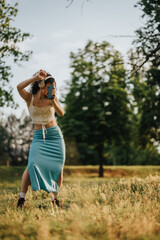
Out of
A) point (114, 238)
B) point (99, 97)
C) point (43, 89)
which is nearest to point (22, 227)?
point (114, 238)

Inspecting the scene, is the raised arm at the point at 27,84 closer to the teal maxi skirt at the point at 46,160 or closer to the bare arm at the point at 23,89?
the bare arm at the point at 23,89

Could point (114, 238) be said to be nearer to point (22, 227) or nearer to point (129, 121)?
point (22, 227)

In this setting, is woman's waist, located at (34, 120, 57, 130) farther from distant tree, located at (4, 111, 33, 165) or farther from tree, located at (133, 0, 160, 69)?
distant tree, located at (4, 111, 33, 165)

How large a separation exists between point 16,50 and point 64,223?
40.4ft

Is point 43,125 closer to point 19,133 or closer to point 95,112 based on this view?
point 95,112

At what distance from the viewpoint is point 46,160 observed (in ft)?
16.2

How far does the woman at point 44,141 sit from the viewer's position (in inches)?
192

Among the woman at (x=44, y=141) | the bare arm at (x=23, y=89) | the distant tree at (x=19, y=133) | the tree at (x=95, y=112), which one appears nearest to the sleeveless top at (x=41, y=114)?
the woman at (x=44, y=141)

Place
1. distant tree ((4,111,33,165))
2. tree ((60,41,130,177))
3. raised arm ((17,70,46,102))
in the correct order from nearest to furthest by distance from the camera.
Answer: raised arm ((17,70,46,102)) → tree ((60,41,130,177)) → distant tree ((4,111,33,165))

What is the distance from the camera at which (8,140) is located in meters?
49.4

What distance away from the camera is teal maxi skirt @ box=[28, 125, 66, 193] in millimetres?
4809

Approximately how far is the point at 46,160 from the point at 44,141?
1.13ft

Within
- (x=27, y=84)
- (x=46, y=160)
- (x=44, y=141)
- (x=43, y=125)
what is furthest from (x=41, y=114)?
(x=46, y=160)

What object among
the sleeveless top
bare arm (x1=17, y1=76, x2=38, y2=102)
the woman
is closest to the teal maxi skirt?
the woman
